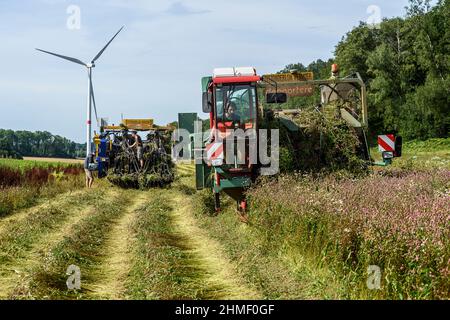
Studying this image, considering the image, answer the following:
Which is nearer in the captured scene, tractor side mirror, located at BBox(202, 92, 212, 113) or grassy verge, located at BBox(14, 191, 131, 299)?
grassy verge, located at BBox(14, 191, 131, 299)

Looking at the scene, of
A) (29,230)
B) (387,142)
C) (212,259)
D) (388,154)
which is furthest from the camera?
(387,142)

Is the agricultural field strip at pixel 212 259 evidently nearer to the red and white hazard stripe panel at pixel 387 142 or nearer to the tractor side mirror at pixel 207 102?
the tractor side mirror at pixel 207 102

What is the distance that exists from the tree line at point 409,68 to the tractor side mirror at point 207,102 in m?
36.3

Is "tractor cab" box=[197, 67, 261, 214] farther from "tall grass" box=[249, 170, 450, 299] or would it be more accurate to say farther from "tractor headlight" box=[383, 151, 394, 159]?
"tractor headlight" box=[383, 151, 394, 159]

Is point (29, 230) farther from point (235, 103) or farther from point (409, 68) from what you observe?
point (409, 68)

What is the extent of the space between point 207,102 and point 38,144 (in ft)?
225

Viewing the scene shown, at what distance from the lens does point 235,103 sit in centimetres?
1367

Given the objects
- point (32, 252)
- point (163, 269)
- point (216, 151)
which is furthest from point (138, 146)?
point (163, 269)

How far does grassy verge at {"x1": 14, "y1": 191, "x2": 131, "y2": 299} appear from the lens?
23.0 ft

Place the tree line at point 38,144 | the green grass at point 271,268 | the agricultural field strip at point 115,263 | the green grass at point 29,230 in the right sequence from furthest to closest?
the tree line at point 38,144
the green grass at point 29,230
the agricultural field strip at point 115,263
the green grass at point 271,268

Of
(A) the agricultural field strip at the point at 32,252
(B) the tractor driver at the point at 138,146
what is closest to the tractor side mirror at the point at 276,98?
(A) the agricultural field strip at the point at 32,252

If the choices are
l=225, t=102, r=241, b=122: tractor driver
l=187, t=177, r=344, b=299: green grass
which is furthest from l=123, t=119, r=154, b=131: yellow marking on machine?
l=187, t=177, r=344, b=299: green grass

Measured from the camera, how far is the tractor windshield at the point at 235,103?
13.6m

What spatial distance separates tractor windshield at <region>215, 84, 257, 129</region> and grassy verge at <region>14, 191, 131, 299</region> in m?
3.81
